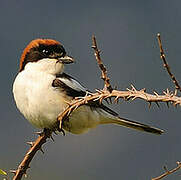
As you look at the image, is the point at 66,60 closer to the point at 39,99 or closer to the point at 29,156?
the point at 39,99

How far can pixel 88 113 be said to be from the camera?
11.8ft

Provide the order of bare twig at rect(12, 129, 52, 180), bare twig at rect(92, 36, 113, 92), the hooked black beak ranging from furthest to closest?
the hooked black beak < bare twig at rect(12, 129, 52, 180) < bare twig at rect(92, 36, 113, 92)

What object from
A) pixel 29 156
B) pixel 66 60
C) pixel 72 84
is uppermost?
pixel 66 60

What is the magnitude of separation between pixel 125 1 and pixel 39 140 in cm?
6735

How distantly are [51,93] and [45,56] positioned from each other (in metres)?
0.28

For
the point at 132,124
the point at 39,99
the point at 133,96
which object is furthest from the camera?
→ the point at 132,124

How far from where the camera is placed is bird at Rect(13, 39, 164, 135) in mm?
3402

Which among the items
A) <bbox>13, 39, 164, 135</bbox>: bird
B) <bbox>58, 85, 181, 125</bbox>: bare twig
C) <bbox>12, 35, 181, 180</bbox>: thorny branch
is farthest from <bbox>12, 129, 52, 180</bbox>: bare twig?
<bbox>13, 39, 164, 135</bbox>: bird

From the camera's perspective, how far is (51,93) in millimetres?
3445

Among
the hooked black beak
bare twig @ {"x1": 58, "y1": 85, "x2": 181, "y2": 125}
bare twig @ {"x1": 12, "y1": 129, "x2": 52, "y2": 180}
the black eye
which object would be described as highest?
the black eye

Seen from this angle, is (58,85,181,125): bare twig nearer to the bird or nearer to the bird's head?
the bird

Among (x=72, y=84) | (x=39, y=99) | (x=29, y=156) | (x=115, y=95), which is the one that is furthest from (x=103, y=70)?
(x=72, y=84)

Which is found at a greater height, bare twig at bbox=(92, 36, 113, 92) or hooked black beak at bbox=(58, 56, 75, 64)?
hooked black beak at bbox=(58, 56, 75, 64)

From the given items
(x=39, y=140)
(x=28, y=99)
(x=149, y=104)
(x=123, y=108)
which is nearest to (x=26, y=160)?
(x=39, y=140)
